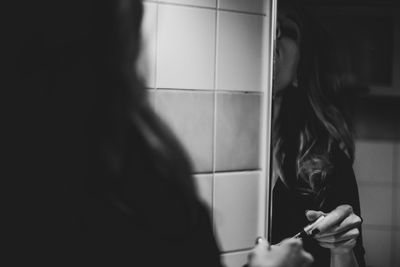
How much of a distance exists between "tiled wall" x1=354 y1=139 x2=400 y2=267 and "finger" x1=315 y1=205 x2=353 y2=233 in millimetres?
36

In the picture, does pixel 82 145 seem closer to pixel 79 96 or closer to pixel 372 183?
pixel 79 96

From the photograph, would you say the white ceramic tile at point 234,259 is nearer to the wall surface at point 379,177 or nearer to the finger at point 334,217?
the finger at point 334,217

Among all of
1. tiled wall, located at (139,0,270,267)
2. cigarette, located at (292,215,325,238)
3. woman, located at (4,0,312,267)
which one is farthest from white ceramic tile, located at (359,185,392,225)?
woman, located at (4,0,312,267)

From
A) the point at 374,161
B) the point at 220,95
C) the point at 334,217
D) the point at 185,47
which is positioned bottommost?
the point at 334,217

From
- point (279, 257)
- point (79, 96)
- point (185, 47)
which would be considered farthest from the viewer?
point (185, 47)

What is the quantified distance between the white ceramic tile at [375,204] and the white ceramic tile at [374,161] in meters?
0.03

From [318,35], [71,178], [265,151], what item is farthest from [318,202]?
[71,178]

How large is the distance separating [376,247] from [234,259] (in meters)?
0.33

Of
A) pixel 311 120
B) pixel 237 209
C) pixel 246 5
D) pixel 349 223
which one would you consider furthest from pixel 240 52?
pixel 349 223

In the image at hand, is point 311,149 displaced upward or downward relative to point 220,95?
downward

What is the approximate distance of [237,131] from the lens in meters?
1.04

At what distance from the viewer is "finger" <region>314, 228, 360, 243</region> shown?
39.6 inches

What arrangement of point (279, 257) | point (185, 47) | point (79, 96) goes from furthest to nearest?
point (185, 47), point (279, 257), point (79, 96)

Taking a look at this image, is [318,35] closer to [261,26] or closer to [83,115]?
[261,26]
